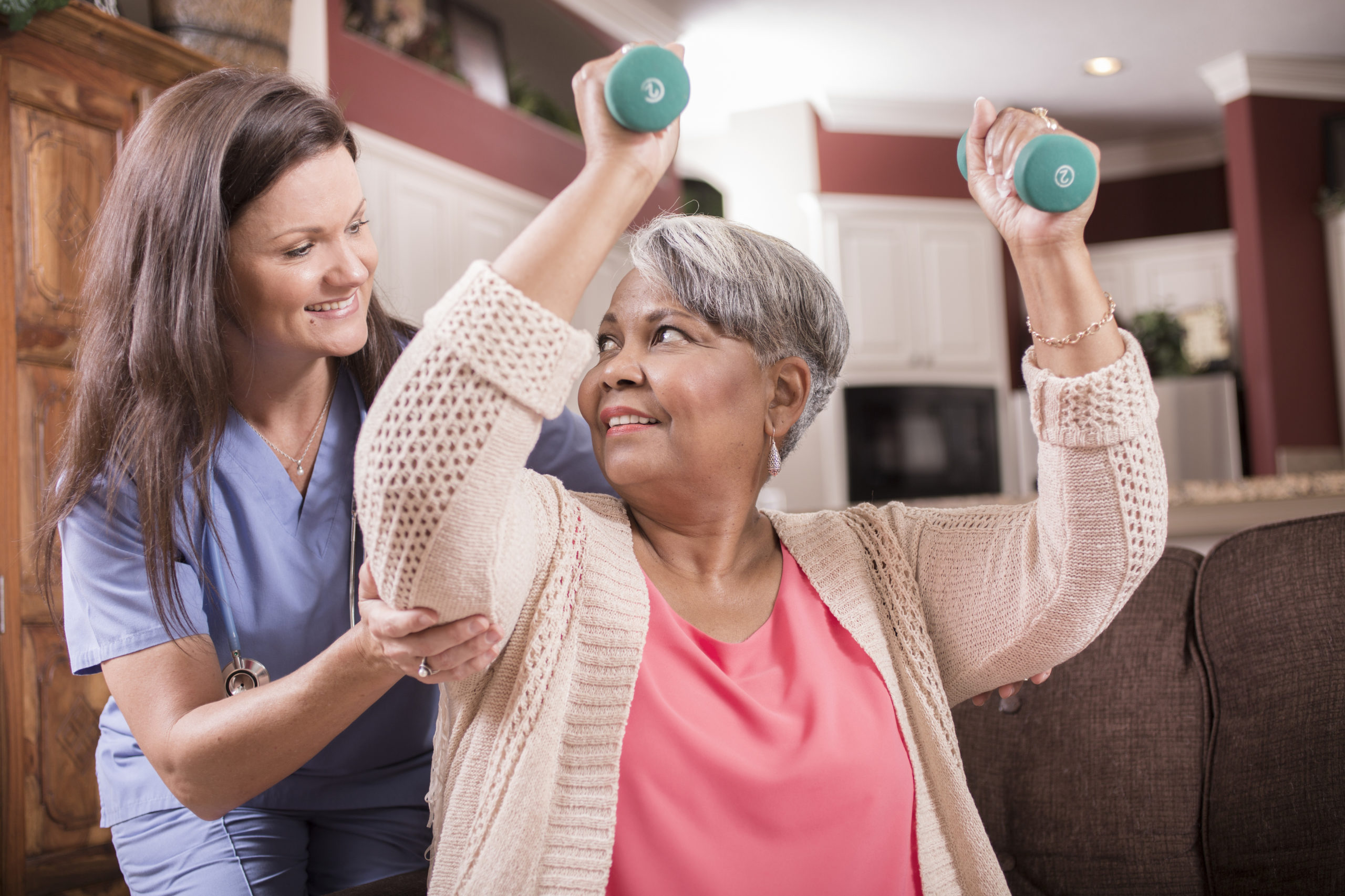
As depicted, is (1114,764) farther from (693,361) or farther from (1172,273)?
(1172,273)

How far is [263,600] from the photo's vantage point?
1369 mm

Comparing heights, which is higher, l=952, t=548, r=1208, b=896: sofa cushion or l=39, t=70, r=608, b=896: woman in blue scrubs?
l=39, t=70, r=608, b=896: woman in blue scrubs

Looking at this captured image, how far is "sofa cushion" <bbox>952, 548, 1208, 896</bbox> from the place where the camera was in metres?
1.51

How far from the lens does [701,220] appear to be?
125cm

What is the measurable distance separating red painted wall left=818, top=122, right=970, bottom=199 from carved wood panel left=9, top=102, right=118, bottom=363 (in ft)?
17.0

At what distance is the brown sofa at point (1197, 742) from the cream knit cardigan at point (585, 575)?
1.01 ft

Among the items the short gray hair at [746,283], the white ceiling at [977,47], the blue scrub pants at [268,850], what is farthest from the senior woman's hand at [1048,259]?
the white ceiling at [977,47]

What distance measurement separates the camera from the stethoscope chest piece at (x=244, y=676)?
124cm

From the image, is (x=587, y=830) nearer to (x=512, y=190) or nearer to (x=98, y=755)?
(x=98, y=755)

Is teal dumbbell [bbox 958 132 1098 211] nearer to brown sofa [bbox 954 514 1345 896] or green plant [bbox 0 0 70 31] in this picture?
brown sofa [bbox 954 514 1345 896]

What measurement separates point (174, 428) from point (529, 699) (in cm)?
59

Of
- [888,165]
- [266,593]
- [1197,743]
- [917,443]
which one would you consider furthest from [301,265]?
[888,165]

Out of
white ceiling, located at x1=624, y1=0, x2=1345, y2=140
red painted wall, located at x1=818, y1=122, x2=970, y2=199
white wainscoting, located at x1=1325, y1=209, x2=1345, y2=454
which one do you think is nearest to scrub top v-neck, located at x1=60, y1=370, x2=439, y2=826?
white ceiling, located at x1=624, y1=0, x2=1345, y2=140

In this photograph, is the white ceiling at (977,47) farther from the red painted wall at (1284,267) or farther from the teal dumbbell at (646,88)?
the teal dumbbell at (646,88)
